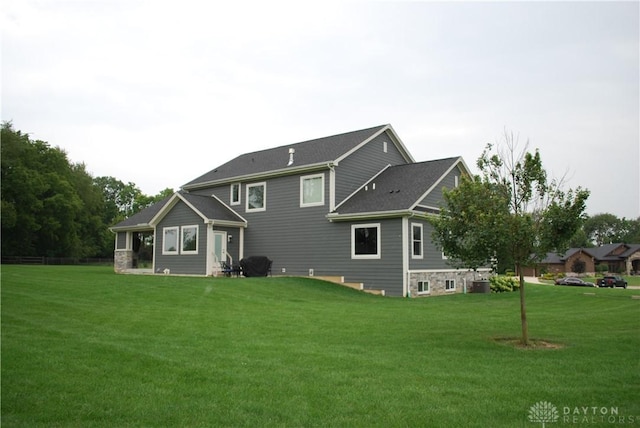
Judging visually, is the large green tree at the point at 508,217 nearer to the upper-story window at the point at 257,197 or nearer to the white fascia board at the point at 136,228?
the upper-story window at the point at 257,197

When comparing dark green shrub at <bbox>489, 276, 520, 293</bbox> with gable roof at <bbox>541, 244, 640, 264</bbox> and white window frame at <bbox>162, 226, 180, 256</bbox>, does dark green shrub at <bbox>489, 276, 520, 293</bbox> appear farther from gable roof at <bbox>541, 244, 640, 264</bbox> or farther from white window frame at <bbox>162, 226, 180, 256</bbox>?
gable roof at <bbox>541, 244, 640, 264</bbox>

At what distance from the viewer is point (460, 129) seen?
24938 mm

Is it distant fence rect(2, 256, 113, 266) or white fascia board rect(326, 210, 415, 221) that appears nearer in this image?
white fascia board rect(326, 210, 415, 221)

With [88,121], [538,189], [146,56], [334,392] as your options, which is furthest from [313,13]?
[88,121]

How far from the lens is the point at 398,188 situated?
69.7 feet

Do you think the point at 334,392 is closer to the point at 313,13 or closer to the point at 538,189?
the point at 538,189

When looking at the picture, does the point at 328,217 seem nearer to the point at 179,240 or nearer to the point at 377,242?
the point at 377,242

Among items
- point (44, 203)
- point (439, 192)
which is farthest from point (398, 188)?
point (44, 203)

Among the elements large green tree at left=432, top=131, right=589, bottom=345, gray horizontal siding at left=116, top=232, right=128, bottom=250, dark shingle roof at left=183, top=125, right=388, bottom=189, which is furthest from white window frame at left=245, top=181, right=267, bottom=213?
large green tree at left=432, top=131, right=589, bottom=345

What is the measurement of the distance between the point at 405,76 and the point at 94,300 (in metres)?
15.4

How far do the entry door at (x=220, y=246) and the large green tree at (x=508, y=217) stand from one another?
15.6 meters

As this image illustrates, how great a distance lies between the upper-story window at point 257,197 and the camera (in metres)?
24.2

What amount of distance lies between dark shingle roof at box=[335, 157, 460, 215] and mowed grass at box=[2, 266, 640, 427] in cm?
763

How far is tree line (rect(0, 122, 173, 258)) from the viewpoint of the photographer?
4531 centimetres
